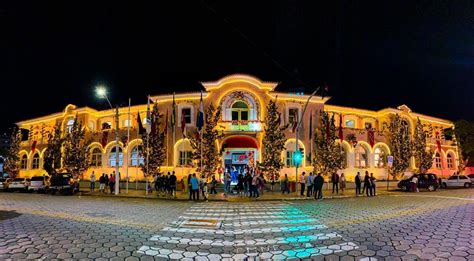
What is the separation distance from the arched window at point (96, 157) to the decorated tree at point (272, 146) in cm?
2053

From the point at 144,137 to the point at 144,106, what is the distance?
569cm

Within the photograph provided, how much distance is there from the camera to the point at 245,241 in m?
7.70

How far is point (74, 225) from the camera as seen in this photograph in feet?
31.7

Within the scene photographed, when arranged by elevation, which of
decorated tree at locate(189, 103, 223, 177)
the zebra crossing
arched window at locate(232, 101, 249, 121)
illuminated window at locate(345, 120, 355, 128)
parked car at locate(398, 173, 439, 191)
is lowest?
parked car at locate(398, 173, 439, 191)

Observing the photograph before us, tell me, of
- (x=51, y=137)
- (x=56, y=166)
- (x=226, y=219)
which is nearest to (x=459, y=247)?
(x=226, y=219)

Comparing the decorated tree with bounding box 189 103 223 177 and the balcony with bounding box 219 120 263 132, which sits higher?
the balcony with bounding box 219 120 263 132

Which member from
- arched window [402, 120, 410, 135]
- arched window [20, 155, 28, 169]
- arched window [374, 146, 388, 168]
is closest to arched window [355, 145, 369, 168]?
arched window [374, 146, 388, 168]

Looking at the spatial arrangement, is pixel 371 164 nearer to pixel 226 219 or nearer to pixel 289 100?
pixel 289 100

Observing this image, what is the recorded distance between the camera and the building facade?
29.6m

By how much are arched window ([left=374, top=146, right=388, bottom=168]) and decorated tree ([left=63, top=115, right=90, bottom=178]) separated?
34.1 m

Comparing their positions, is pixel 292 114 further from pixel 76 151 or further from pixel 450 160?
pixel 450 160

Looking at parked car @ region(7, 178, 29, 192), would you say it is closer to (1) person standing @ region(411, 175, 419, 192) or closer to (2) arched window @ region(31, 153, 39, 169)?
(2) arched window @ region(31, 153, 39, 169)

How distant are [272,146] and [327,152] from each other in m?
6.52

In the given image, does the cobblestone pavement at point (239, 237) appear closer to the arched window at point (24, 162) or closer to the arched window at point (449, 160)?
the arched window at point (24, 162)
